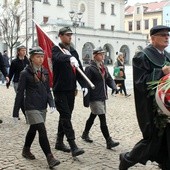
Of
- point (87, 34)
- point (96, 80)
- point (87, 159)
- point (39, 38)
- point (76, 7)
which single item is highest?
point (76, 7)

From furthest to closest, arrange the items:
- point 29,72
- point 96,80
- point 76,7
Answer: point 76,7 < point 96,80 < point 29,72

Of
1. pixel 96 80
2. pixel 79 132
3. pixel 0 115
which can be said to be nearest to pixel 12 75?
pixel 0 115

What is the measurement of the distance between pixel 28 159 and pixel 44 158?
242 mm

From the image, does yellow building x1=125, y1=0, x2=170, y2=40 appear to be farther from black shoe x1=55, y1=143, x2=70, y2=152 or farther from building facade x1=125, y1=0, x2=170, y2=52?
black shoe x1=55, y1=143, x2=70, y2=152

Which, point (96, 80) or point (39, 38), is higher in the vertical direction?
point (39, 38)

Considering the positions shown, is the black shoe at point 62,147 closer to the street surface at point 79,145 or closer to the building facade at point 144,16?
the street surface at point 79,145

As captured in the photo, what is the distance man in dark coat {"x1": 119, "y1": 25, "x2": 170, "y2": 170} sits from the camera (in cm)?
470

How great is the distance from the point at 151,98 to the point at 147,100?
51 mm

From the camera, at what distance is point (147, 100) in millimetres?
4719

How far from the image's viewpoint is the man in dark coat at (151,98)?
4.70m

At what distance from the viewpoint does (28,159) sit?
244 inches

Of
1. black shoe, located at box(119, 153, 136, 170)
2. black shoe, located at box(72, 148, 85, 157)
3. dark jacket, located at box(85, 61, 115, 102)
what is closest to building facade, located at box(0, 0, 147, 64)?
dark jacket, located at box(85, 61, 115, 102)

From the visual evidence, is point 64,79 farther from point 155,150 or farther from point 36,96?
point 155,150

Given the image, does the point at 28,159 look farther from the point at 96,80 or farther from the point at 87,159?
the point at 96,80
